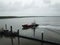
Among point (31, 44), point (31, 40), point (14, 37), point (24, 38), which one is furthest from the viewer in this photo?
point (14, 37)

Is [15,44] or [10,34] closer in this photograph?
[15,44]

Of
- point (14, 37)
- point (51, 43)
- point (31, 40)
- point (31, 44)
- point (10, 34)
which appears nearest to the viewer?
point (51, 43)

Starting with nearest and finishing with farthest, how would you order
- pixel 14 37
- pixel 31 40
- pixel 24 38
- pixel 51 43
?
pixel 51 43 < pixel 31 40 < pixel 24 38 < pixel 14 37

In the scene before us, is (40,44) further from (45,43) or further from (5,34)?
(5,34)

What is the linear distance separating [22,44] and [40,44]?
1724mm

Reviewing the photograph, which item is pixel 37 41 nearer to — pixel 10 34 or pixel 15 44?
pixel 15 44

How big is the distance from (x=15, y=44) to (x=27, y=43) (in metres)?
1.17

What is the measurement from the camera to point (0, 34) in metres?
14.5

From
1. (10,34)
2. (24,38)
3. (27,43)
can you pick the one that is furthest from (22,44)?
(10,34)

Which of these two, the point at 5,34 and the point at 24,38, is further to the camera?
the point at 5,34

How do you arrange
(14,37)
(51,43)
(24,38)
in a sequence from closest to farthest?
(51,43) → (24,38) → (14,37)

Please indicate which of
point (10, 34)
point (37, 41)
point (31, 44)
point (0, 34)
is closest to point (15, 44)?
point (31, 44)

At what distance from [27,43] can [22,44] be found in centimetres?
51

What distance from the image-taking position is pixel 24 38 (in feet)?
36.5
